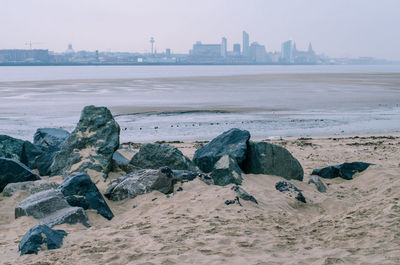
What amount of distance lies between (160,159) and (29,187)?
271 centimetres

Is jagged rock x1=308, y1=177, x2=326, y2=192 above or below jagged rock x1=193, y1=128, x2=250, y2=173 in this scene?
below

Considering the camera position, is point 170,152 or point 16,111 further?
point 16,111

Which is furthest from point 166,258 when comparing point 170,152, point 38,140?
point 38,140

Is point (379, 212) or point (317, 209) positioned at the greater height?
point (379, 212)

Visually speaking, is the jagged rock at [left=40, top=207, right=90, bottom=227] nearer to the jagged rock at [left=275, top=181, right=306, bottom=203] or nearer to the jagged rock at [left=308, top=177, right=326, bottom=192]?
the jagged rock at [left=275, top=181, right=306, bottom=203]

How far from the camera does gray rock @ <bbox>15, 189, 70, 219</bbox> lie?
6.87 metres

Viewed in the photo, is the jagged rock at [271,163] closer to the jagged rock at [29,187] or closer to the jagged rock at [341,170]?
the jagged rock at [341,170]

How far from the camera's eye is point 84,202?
285 inches

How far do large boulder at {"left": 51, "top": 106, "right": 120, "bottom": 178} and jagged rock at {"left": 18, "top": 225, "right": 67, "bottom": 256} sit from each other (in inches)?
126

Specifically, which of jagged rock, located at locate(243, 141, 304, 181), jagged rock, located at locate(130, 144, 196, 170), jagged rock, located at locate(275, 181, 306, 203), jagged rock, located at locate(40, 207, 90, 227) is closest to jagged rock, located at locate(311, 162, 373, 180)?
jagged rock, located at locate(243, 141, 304, 181)

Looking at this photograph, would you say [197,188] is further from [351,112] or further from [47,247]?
[351,112]

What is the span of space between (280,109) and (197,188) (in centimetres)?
2015

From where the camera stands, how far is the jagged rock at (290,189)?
7.96 m

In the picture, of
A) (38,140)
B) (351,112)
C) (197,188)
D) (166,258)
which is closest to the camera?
(166,258)
